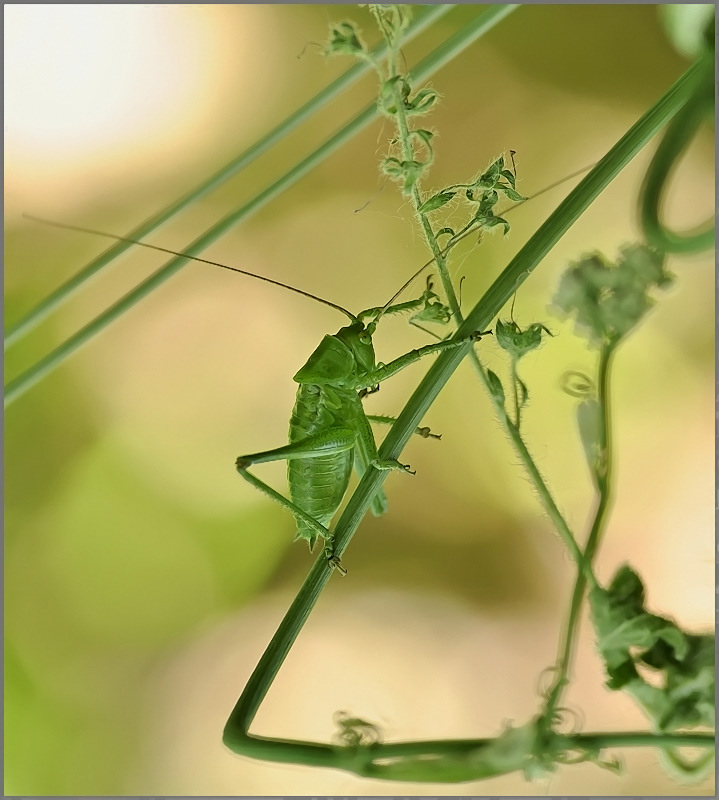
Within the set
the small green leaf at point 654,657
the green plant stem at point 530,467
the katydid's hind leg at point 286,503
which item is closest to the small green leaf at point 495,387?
the green plant stem at point 530,467

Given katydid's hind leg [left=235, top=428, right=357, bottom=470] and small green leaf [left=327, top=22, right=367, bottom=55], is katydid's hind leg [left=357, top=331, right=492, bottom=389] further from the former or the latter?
small green leaf [left=327, top=22, right=367, bottom=55]

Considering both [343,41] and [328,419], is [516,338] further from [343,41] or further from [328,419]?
[328,419]

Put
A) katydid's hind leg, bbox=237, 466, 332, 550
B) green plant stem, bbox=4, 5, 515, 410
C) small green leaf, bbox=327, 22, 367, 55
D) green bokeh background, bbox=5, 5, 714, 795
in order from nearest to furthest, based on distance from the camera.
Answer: small green leaf, bbox=327, 22, 367, 55, green plant stem, bbox=4, 5, 515, 410, katydid's hind leg, bbox=237, 466, 332, 550, green bokeh background, bbox=5, 5, 714, 795

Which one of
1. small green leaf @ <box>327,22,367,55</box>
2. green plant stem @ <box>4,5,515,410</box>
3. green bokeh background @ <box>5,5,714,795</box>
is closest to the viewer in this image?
small green leaf @ <box>327,22,367,55</box>

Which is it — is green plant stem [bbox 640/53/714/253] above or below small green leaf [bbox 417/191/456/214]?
above

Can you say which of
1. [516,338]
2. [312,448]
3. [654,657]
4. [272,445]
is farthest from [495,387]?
[272,445]

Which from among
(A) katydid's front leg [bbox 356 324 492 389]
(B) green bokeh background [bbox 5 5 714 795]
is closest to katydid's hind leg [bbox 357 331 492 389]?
(A) katydid's front leg [bbox 356 324 492 389]
